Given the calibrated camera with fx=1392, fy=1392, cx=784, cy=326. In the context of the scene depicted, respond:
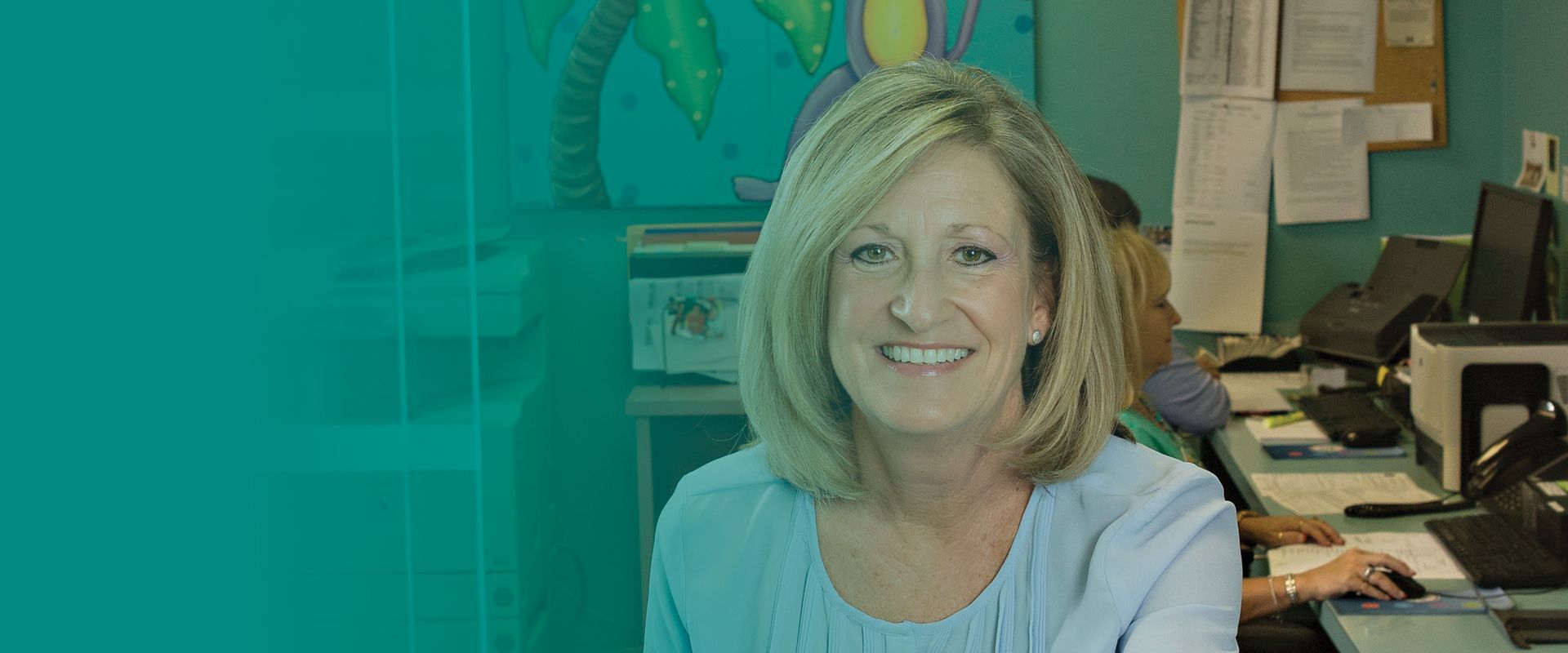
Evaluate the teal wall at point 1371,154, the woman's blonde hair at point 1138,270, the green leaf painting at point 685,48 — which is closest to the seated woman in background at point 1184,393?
the woman's blonde hair at point 1138,270

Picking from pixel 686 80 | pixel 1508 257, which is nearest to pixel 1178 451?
pixel 1508 257

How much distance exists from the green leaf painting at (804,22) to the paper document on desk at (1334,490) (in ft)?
5.84

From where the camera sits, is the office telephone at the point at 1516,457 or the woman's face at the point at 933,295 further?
the office telephone at the point at 1516,457

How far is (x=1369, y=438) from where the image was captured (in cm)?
310

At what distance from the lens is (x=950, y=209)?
4.06ft

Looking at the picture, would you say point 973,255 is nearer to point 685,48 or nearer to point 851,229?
point 851,229

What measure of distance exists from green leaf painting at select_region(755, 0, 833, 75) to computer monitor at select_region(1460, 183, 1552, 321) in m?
1.78

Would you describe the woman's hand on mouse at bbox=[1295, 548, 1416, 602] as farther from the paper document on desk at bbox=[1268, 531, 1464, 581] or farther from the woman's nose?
the woman's nose

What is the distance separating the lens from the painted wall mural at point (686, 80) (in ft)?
13.1

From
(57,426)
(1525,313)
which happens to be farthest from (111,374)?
(1525,313)

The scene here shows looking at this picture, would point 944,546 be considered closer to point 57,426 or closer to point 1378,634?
point 1378,634

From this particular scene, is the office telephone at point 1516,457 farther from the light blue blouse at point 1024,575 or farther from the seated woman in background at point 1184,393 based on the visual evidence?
the light blue blouse at point 1024,575
